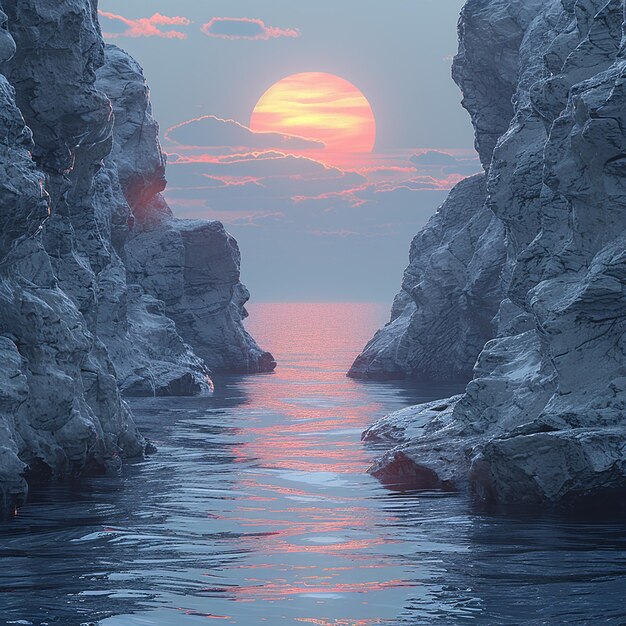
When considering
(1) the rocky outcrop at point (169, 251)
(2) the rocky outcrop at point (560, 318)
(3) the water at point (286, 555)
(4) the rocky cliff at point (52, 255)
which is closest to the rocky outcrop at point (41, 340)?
(4) the rocky cliff at point (52, 255)

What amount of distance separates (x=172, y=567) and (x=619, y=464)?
909cm

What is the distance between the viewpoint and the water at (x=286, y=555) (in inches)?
601

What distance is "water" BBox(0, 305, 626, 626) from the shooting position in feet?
50.1

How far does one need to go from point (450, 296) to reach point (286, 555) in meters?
53.9

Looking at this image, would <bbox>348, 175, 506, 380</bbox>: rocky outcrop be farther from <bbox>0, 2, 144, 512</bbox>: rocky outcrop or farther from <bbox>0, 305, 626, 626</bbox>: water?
<bbox>0, 2, 144, 512</bbox>: rocky outcrop

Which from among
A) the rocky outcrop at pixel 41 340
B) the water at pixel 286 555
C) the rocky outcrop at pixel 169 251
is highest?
the rocky outcrop at pixel 169 251

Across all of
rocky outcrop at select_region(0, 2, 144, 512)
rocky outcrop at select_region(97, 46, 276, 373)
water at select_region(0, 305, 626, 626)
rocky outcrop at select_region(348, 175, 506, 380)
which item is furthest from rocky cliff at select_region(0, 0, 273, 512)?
rocky outcrop at select_region(348, 175, 506, 380)

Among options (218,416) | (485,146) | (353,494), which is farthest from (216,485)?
(485,146)

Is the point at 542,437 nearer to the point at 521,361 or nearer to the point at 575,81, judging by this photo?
the point at 521,361

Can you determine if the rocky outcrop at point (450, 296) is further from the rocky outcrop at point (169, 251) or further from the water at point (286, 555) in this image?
the water at point (286, 555)

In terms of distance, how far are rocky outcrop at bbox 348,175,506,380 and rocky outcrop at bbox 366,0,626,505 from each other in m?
32.5

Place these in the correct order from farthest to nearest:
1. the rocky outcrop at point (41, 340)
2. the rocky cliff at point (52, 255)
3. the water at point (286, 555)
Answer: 1. the rocky cliff at point (52, 255)
2. the rocky outcrop at point (41, 340)
3. the water at point (286, 555)

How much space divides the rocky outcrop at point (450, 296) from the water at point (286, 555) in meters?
35.8

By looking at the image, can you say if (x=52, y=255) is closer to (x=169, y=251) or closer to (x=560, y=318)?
(x=560, y=318)
